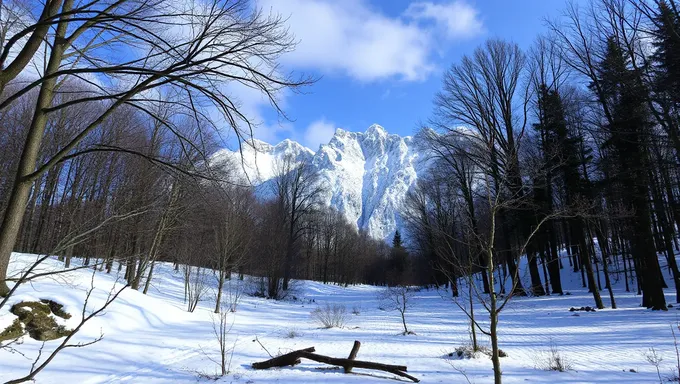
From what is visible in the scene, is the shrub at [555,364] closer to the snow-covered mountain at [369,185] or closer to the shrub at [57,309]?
the shrub at [57,309]

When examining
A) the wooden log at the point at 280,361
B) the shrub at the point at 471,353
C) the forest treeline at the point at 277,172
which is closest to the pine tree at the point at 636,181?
the forest treeline at the point at 277,172

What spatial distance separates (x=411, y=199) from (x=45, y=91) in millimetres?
37059

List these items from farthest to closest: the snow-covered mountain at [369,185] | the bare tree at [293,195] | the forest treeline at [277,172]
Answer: the snow-covered mountain at [369,185] < the bare tree at [293,195] < the forest treeline at [277,172]

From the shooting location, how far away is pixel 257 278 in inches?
1221

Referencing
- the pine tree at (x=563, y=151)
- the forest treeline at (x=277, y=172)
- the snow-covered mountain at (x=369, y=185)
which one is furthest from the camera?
the snow-covered mountain at (x=369, y=185)

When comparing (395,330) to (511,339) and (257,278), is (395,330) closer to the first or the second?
(511,339)

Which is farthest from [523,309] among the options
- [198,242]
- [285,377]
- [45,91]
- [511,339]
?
[45,91]

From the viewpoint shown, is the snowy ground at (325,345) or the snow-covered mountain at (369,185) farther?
the snow-covered mountain at (369,185)

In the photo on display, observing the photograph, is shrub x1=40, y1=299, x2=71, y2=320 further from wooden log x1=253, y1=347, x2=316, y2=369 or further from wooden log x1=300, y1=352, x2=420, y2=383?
wooden log x1=300, y1=352, x2=420, y2=383

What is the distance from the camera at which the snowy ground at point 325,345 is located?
6902 millimetres

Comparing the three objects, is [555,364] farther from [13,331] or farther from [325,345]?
[13,331]

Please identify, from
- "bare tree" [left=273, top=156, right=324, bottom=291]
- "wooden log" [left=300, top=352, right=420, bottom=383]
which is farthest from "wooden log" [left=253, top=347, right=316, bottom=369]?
"bare tree" [left=273, top=156, right=324, bottom=291]

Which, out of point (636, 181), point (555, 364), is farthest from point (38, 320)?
point (636, 181)

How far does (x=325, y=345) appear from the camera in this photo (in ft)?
35.3
